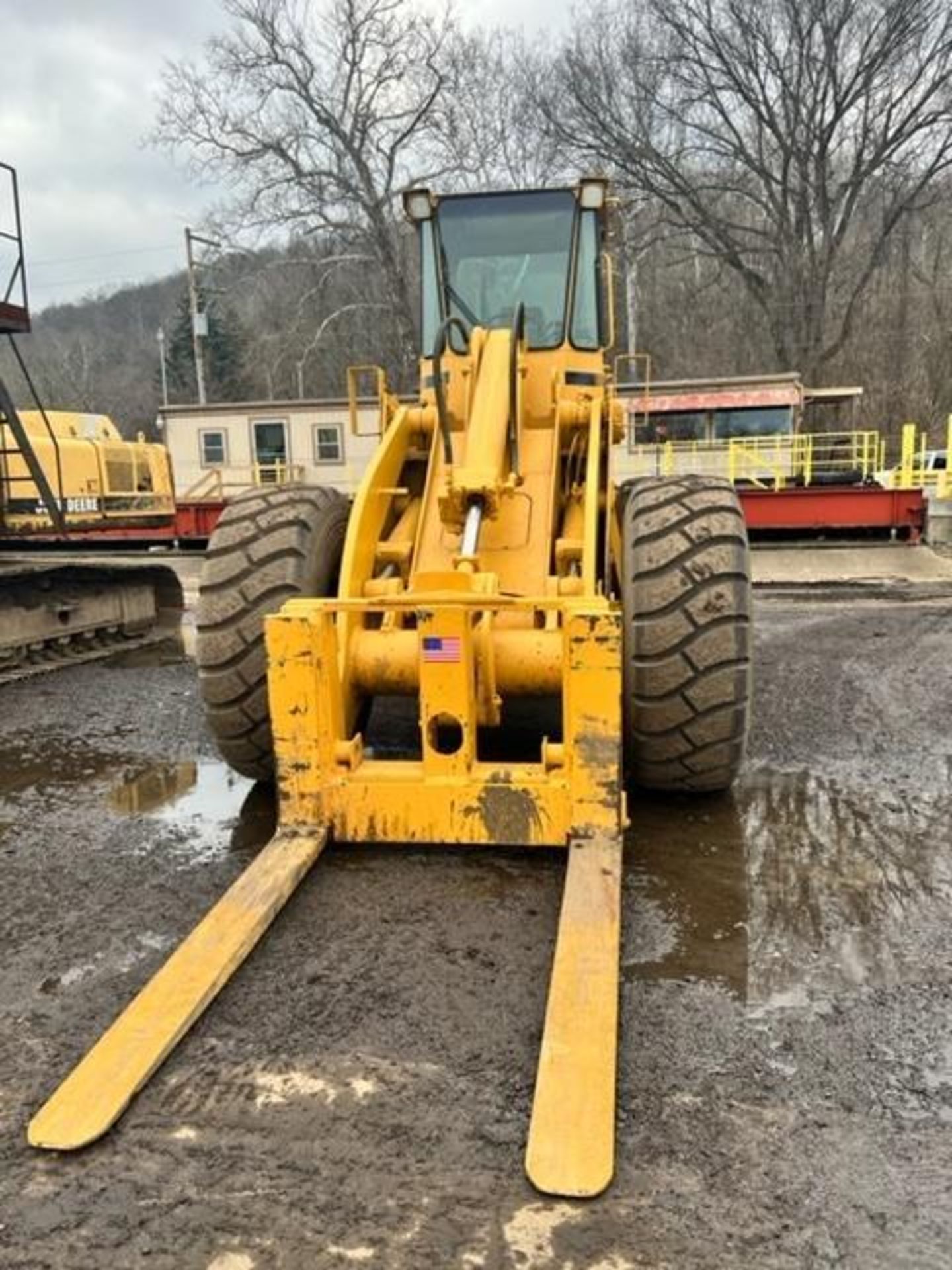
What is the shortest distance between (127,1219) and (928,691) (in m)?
6.52

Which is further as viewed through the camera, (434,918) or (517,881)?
(517,881)

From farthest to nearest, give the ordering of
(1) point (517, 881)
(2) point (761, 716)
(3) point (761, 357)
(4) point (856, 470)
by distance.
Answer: (3) point (761, 357) → (4) point (856, 470) → (2) point (761, 716) → (1) point (517, 881)

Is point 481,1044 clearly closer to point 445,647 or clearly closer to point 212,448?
point 445,647

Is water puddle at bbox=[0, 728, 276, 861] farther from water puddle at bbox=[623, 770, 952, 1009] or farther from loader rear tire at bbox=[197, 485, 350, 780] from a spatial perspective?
water puddle at bbox=[623, 770, 952, 1009]

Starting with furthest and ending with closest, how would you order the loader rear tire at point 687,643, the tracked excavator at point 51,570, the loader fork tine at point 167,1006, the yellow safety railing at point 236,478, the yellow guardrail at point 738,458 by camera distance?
the yellow safety railing at point 236,478, the yellow guardrail at point 738,458, the tracked excavator at point 51,570, the loader rear tire at point 687,643, the loader fork tine at point 167,1006

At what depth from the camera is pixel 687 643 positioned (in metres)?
4.51

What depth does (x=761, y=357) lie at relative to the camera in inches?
1626

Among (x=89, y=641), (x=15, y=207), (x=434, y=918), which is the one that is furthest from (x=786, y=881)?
(x=15, y=207)

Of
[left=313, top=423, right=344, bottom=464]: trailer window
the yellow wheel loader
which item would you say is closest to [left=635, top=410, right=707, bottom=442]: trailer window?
[left=313, top=423, right=344, bottom=464]: trailer window

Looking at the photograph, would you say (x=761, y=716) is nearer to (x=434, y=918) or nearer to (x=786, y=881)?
(x=786, y=881)

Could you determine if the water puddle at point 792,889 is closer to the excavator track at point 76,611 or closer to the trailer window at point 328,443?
the excavator track at point 76,611

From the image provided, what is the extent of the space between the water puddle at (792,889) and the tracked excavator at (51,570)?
6117mm

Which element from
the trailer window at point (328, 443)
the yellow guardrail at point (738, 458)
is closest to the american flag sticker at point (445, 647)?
the yellow guardrail at point (738, 458)

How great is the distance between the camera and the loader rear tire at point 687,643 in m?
4.52
